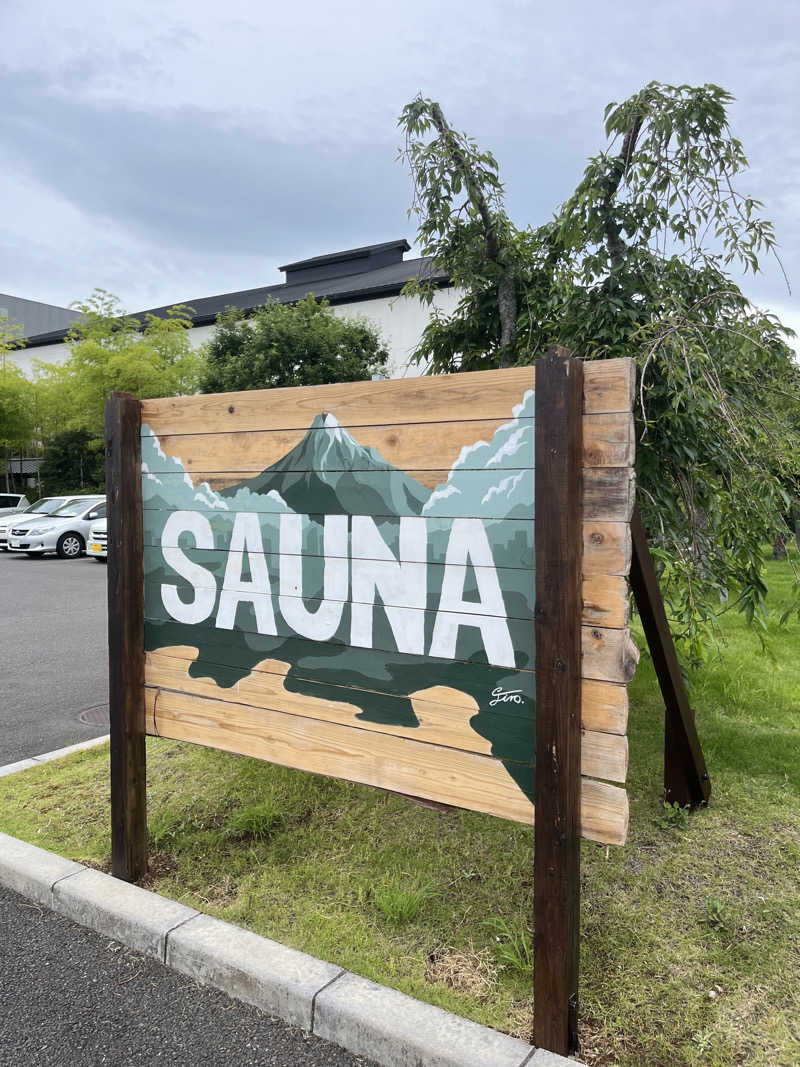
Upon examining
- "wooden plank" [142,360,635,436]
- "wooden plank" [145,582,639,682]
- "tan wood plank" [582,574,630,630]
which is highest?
"wooden plank" [142,360,635,436]

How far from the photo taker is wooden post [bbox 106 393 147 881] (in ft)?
9.46

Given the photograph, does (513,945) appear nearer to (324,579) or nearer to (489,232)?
(324,579)

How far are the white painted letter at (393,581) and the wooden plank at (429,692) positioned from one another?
0.15 m

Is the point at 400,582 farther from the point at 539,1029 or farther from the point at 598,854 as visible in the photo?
the point at 598,854

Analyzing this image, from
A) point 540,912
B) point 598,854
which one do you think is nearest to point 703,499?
point 598,854

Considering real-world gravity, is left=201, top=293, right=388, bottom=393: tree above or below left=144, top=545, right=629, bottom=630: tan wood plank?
above

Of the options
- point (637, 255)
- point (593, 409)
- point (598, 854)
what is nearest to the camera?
point (593, 409)

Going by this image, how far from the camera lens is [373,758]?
2426 mm

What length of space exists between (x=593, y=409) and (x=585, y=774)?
0.99 meters

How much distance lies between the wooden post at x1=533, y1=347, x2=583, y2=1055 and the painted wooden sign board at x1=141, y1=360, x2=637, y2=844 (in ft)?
0.16

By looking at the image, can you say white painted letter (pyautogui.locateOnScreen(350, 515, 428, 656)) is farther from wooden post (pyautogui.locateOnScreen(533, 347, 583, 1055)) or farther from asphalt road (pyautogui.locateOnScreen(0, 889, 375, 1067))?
asphalt road (pyautogui.locateOnScreen(0, 889, 375, 1067))

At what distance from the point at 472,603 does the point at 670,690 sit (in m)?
1.32

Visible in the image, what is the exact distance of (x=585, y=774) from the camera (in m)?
2.05

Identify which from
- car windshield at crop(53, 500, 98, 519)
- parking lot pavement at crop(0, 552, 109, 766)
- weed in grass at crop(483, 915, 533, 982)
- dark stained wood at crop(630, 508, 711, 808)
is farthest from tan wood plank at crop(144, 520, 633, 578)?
car windshield at crop(53, 500, 98, 519)
